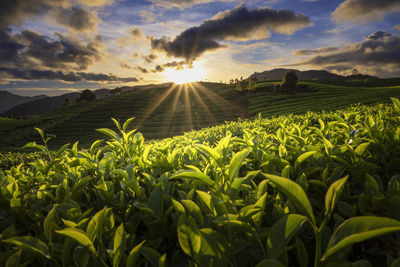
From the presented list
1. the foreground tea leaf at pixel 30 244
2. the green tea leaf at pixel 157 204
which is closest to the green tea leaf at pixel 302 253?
the green tea leaf at pixel 157 204

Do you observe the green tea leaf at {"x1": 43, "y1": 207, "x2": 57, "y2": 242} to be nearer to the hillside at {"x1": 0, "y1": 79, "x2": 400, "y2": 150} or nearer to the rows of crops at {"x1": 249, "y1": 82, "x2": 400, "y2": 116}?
the rows of crops at {"x1": 249, "y1": 82, "x2": 400, "y2": 116}

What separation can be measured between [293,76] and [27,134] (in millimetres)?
77404

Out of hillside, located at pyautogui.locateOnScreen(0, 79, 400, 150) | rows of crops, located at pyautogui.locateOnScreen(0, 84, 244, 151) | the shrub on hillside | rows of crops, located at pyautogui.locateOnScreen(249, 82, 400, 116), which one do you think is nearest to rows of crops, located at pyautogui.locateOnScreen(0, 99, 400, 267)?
rows of crops, located at pyautogui.locateOnScreen(249, 82, 400, 116)

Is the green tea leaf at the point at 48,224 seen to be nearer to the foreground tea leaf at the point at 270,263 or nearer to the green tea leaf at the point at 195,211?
the green tea leaf at the point at 195,211

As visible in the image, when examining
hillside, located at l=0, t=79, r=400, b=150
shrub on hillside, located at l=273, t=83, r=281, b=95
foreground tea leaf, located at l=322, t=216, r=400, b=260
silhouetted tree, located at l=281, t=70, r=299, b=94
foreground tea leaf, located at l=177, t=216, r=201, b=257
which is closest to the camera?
foreground tea leaf, located at l=322, t=216, r=400, b=260

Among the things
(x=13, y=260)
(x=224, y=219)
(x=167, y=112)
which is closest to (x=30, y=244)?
(x=13, y=260)

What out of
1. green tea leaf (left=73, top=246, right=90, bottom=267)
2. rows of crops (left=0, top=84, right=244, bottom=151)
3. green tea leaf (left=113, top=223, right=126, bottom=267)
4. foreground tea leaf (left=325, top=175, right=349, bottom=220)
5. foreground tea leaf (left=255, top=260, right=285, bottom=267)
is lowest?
rows of crops (left=0, top=84, right=244, bottom=151)

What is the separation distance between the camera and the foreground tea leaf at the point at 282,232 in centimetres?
69

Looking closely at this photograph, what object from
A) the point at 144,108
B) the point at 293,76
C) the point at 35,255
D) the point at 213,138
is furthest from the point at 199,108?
the point at 35,255

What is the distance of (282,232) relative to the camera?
2.32ft

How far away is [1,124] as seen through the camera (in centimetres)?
6181

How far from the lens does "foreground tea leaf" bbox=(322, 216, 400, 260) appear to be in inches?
20.9

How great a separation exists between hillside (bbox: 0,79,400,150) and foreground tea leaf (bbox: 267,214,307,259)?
37861mm

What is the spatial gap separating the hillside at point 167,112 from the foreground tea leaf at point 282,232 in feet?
124
